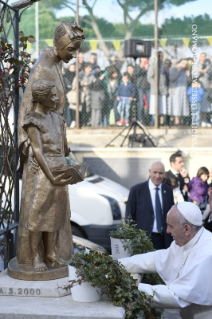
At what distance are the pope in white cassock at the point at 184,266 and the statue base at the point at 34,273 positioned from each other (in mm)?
598

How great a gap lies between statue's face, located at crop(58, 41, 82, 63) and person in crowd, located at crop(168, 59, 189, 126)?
10.8 metres

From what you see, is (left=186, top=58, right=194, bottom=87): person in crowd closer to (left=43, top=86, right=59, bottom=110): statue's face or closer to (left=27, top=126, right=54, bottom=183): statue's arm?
(left=43, top=86, right=59, bottom=110): statue's face

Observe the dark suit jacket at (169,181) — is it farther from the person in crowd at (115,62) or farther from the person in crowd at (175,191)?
the person in crowd at (115,62)

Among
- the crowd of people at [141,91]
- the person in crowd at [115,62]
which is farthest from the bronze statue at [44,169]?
the person in crowd at [115,62]

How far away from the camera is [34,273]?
4.34m

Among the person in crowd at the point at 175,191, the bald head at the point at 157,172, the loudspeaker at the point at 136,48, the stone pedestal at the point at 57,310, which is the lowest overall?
the person in crowd at the point at 175,191

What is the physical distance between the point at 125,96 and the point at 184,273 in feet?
36.3

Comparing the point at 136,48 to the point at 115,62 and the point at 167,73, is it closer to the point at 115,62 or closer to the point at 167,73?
the point at 115,62

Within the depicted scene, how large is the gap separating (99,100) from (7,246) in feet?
33.3

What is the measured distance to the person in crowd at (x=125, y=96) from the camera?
49.1 ft

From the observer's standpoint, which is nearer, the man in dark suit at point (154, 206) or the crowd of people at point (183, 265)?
the crowd of people at point (183, 265)

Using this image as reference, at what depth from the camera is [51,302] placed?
4109 mm

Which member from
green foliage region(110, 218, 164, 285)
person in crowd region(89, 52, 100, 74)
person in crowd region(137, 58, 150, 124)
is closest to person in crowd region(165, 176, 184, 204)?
green foliage region(110, 218, 164, 285)

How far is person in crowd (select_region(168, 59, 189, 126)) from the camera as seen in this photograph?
15.2 metres
